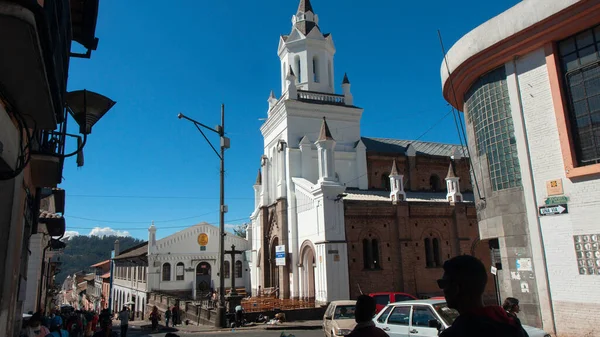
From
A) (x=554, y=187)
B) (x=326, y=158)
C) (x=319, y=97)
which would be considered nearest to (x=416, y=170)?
(x=319, y=97)

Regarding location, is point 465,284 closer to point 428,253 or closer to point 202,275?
point 428,253

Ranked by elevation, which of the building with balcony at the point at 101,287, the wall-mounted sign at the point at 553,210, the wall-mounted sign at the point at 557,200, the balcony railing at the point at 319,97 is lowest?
the building with balcony at the point at 101,287

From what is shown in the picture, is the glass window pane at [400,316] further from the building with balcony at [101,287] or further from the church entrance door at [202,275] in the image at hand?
the building with balcony at [101,287]

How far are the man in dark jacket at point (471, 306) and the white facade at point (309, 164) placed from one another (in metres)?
22.1

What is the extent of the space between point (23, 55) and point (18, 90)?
933 mm

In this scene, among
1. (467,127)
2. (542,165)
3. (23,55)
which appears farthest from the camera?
(467,127)

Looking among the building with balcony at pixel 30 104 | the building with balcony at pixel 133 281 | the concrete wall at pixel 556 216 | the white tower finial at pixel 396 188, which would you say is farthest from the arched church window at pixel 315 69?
the building with balcony at pixel 30 104

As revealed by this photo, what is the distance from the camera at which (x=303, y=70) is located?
3331 cm

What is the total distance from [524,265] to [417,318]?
4390mm

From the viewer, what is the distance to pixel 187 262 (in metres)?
39.9

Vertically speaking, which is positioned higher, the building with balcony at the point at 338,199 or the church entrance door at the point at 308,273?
the building with balcony at the point at 338,199

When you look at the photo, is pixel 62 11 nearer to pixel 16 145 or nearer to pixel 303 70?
pixel 16 145

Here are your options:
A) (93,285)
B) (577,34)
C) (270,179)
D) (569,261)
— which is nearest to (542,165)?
(569,261)

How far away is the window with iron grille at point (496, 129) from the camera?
41.3ft
